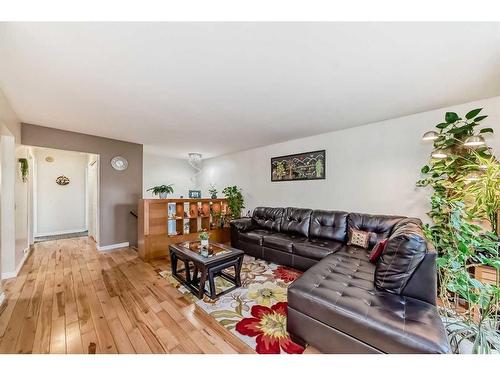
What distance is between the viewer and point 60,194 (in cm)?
576

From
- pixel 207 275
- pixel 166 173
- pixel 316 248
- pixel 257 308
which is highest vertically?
pixel 166 173

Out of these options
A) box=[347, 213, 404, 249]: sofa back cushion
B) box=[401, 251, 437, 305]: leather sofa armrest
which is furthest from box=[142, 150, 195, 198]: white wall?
box=[401, 251, 437, 305]: leather sofa armrest

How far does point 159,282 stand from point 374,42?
11.5 feet

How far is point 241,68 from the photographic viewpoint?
1840 millimetres

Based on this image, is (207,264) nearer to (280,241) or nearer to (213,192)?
(280,241)

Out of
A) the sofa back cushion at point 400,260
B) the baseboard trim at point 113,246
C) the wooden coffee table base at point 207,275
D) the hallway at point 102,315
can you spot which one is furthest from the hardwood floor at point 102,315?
the baseboard trim at point 113,246

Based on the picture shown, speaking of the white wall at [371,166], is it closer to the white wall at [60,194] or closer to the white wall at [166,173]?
the white wall at [166,173]

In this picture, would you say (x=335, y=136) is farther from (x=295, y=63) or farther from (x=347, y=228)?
(x=295, y=63)

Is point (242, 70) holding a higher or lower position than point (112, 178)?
higher

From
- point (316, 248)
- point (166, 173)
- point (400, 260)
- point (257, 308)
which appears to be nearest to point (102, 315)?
point (257, 308)

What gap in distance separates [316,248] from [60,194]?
23.8 feet

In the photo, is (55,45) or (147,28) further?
(55,45)
